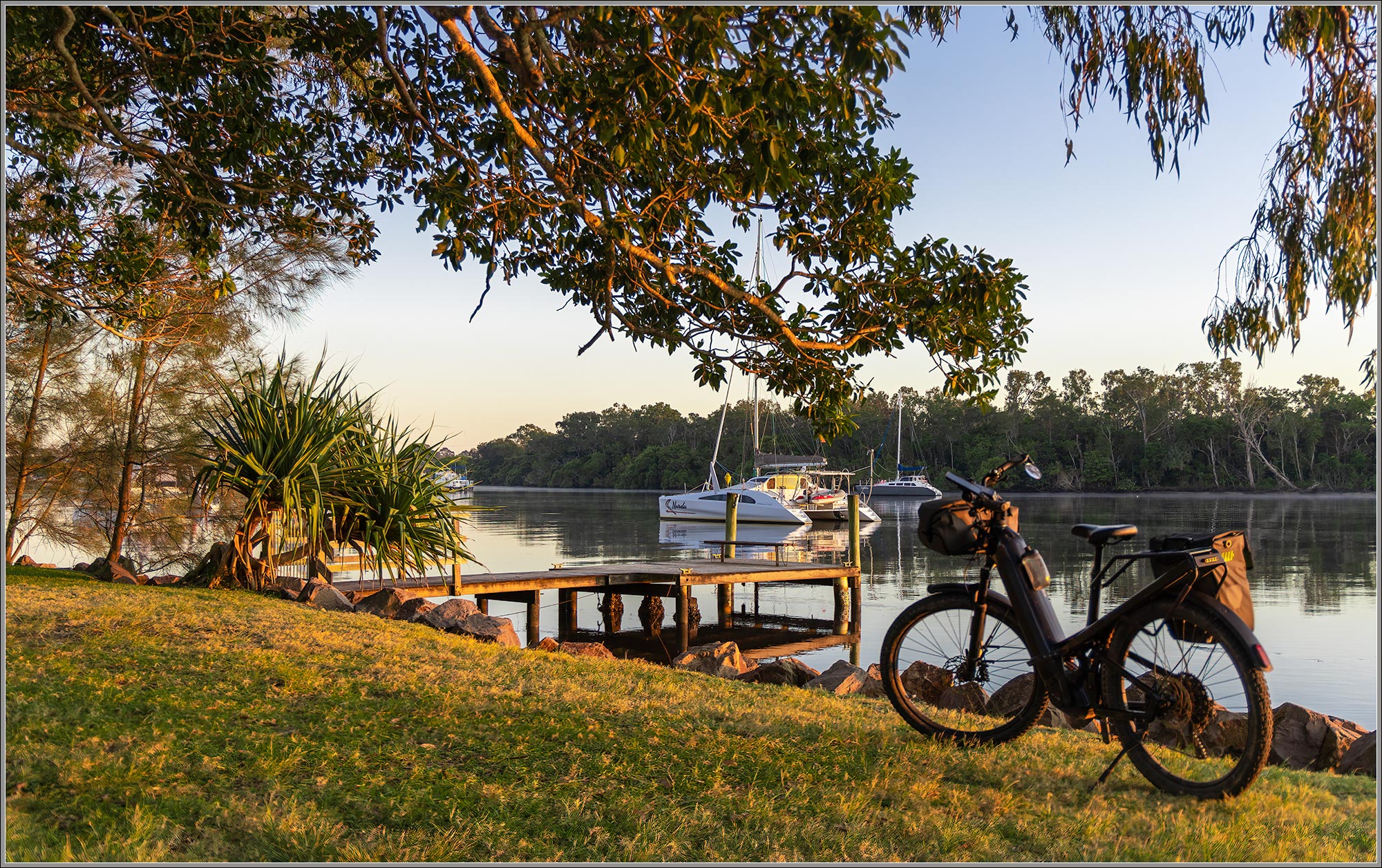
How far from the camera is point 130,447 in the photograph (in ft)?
38.9

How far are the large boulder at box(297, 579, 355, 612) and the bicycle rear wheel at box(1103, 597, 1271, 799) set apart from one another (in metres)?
7.23

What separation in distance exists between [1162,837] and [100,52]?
25.3 feet

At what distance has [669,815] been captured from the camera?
3297 millimetres

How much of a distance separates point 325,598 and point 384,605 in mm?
613

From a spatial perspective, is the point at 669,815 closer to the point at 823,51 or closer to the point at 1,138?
the point at 823,51

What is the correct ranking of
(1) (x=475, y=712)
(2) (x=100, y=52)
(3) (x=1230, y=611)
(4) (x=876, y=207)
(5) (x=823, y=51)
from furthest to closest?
(2) (x=100, y=52) → (4) (x=876, y=207) → (1) (x=475, y=712) → (5) (x=823, y=51) → (3) (x=1230, y=611)

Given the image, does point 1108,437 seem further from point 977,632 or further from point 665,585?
point 977,632

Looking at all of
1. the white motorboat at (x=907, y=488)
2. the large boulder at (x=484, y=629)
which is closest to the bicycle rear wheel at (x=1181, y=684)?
the large boulder at (x=484, y=629)

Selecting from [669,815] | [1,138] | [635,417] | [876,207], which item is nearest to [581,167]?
[876,207]

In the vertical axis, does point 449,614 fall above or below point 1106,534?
below

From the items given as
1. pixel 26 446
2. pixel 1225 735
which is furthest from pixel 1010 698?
pixel 26 446

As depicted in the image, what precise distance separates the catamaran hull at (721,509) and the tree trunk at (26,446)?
33179 millimetres

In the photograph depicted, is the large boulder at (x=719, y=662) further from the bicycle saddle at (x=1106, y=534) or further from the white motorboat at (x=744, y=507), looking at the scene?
the white motorboat at (x=744, y=507)

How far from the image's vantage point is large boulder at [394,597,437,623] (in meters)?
9.41
